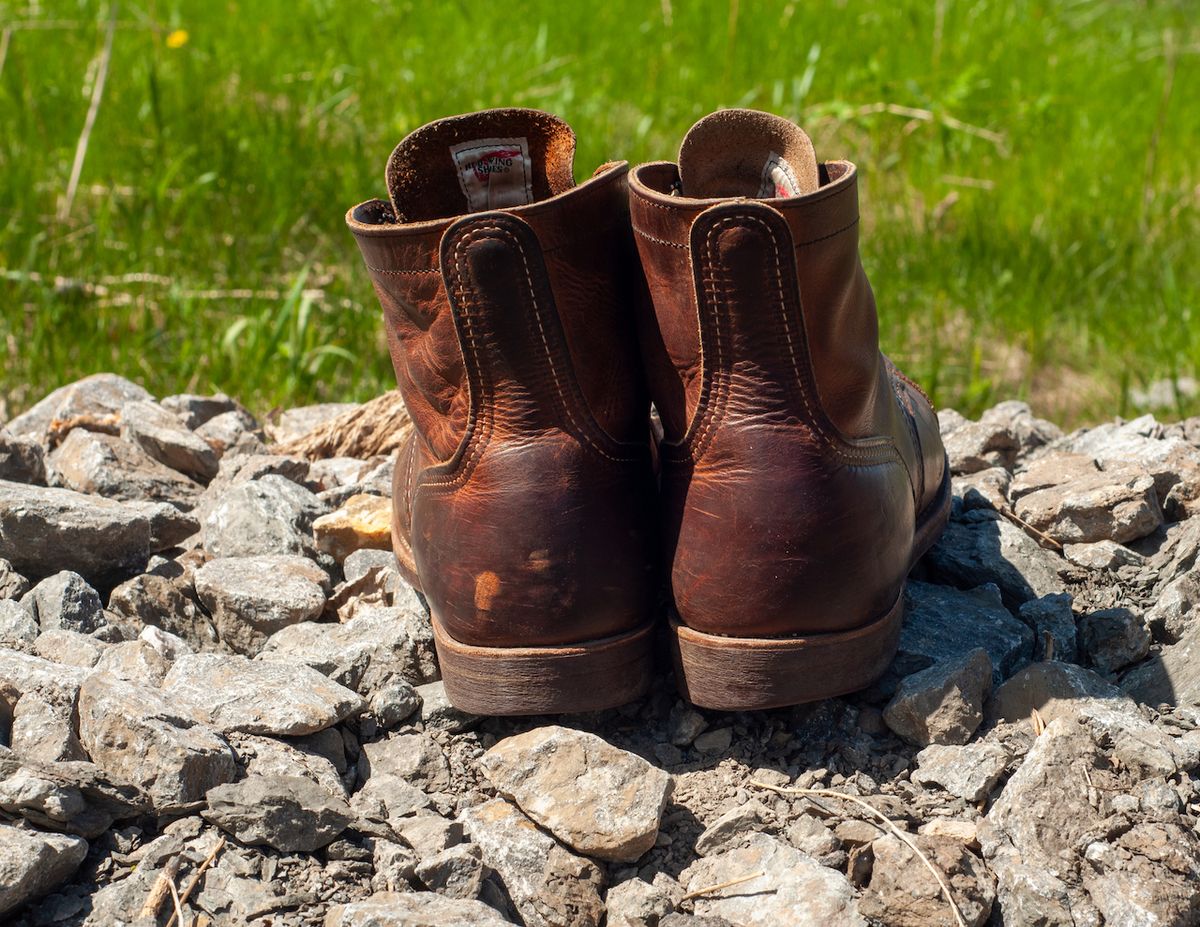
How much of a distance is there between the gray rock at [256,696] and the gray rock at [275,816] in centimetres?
17

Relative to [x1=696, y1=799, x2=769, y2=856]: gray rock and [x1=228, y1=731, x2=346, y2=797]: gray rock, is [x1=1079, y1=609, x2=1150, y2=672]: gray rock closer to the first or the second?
[x1=696, y1=799, x2=769, y2=856]: gray rock

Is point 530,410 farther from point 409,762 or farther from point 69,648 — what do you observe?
point 69,648

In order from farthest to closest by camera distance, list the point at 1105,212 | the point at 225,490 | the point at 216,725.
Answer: the point at 1105,212
the point at 225,490
the point at 216,725

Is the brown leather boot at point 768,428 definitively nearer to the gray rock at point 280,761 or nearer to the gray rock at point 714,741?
the gray rock at point 714,741

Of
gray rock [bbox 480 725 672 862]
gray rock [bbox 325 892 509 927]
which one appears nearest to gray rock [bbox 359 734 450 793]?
gray rock [bbox 480 725 672 862]

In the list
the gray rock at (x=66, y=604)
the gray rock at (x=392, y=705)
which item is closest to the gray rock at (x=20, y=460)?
the gray rock at (x=66, y=604)

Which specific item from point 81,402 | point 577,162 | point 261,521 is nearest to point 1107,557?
point 261,521

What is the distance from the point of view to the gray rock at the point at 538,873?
1.63 metres

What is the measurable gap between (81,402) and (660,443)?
1.83 m

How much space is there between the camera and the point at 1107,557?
7.88ft

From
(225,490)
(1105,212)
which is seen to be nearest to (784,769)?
(225,490)

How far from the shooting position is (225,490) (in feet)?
8.86

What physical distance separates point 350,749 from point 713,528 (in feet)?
2.19

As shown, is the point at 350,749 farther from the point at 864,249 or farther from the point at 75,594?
the point at 864,249
